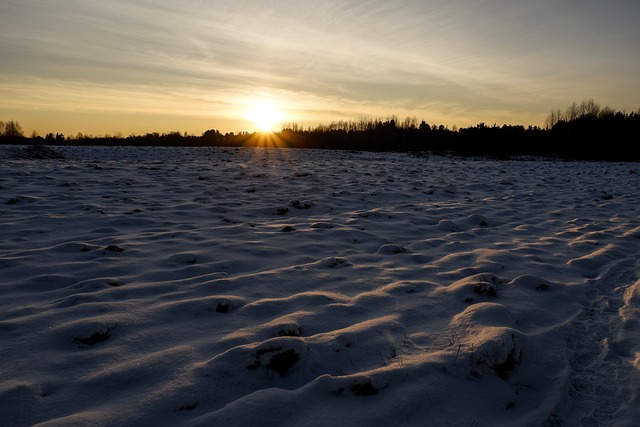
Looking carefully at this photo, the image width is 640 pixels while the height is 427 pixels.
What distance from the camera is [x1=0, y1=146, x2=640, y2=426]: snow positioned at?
7.00 ft

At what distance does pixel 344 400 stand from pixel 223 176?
1027 centimetres

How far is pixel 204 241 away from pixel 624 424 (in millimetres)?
4665

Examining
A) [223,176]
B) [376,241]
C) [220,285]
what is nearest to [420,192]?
[376,241]

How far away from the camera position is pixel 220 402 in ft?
6.99

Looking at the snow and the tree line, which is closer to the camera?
the snow

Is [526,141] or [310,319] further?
[526,141]

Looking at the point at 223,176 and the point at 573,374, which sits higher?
the point at 223,176

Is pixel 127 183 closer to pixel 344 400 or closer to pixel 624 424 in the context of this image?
pixel 344 400

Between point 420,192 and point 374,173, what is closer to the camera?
point 420,192

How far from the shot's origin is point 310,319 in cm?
311

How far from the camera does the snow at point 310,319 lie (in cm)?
213

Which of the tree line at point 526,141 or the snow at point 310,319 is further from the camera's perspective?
the tree line at point 526,141

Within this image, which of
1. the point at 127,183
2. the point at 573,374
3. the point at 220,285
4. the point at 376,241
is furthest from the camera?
the point at 127,183

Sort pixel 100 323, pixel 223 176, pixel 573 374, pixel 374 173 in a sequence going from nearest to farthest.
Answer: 1. pixel 573 374
2. pixel 100 323
3. pixel 223 176
4. pixel 374 173
